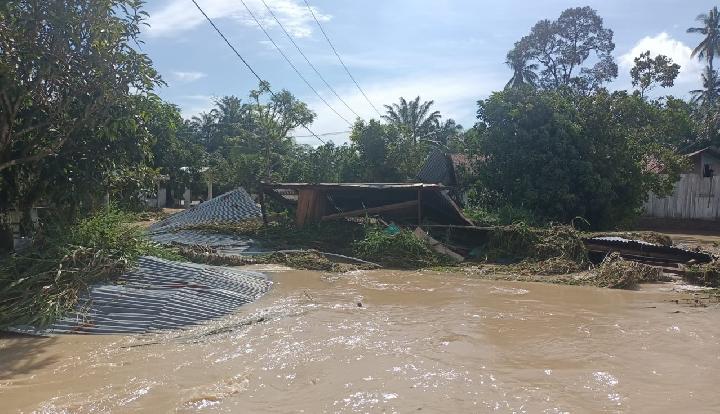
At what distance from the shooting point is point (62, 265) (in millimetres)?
6832

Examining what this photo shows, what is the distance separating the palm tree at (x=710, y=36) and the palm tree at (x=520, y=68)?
13068 mm

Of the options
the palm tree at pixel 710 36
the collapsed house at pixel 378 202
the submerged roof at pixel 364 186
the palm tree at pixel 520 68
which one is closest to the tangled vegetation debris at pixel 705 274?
the collapsed house at pixel 378 202

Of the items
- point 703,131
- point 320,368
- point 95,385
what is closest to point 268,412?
point 320,368

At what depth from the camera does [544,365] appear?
530cm

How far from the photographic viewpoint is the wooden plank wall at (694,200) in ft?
74.2

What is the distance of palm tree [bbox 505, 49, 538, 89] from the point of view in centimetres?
3494

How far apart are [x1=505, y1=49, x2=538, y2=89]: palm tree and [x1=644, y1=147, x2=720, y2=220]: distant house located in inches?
524

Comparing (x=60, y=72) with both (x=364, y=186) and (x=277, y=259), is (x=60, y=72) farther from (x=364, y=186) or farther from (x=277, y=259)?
(x=364, y=186)

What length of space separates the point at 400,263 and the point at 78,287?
675 cm

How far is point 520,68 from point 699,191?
15473 mm

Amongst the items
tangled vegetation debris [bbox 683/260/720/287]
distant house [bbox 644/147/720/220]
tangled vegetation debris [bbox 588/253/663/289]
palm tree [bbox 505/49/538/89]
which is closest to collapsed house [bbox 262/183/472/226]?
tangled vegetation debris [bbox 588/253/663/289]

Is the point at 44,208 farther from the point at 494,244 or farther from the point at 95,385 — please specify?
the point at 494,244

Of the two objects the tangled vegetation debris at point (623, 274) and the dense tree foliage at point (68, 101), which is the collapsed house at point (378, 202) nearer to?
the tangled vegetation debris at point (623, 274)

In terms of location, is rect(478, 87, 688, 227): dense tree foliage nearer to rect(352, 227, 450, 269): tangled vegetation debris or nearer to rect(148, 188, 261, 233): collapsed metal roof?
rect(352, 227, 450, 269): tangled vegetation debris
